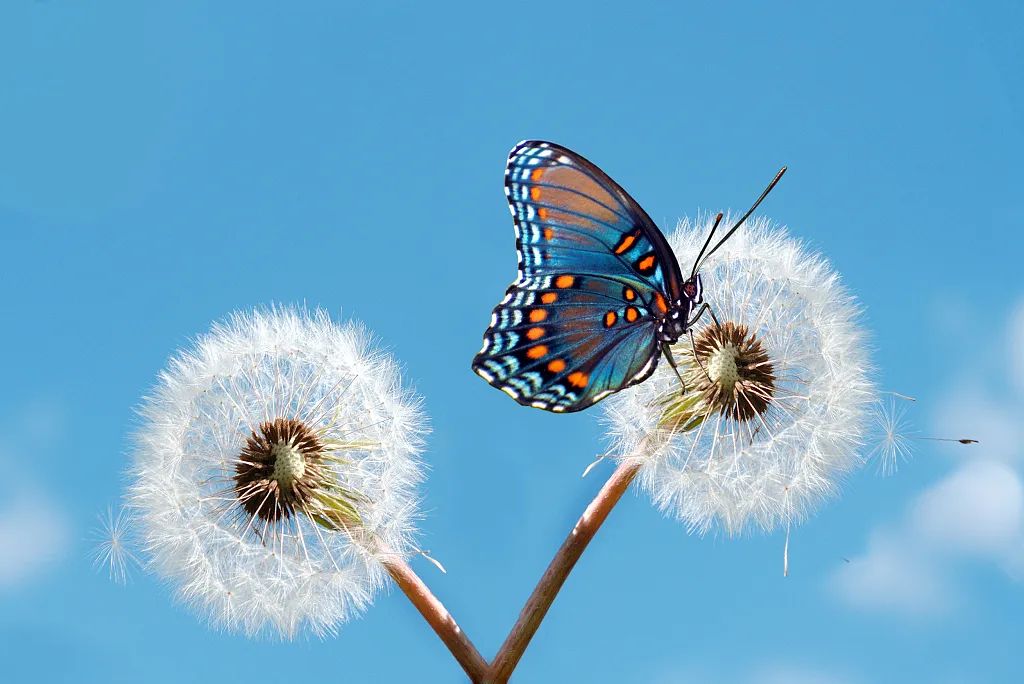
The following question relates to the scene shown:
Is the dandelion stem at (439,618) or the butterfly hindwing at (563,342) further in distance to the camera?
the butterfly hindwing at (563,342)

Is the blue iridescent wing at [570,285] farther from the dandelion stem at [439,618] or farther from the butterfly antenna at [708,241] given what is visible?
the dandelion stem at [439,618]

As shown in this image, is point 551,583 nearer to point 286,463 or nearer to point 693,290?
point 286,463

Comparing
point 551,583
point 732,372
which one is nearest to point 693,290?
point 732,372

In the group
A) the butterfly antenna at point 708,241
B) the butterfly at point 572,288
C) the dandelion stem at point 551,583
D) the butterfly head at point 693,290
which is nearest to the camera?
the dandelion stem at point 551,583

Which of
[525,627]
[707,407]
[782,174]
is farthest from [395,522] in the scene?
[782,174]

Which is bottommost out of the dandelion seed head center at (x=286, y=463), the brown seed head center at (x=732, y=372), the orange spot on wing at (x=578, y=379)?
the brown seed head center at (x=732, y=372)

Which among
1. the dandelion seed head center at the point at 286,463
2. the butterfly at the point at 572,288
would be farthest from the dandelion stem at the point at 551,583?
the dandelion seed head center at the point at 286,463

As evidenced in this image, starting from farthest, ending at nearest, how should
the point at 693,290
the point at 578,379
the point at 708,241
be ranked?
the point at 708,241
the point at 693,290
the point at 578,379
